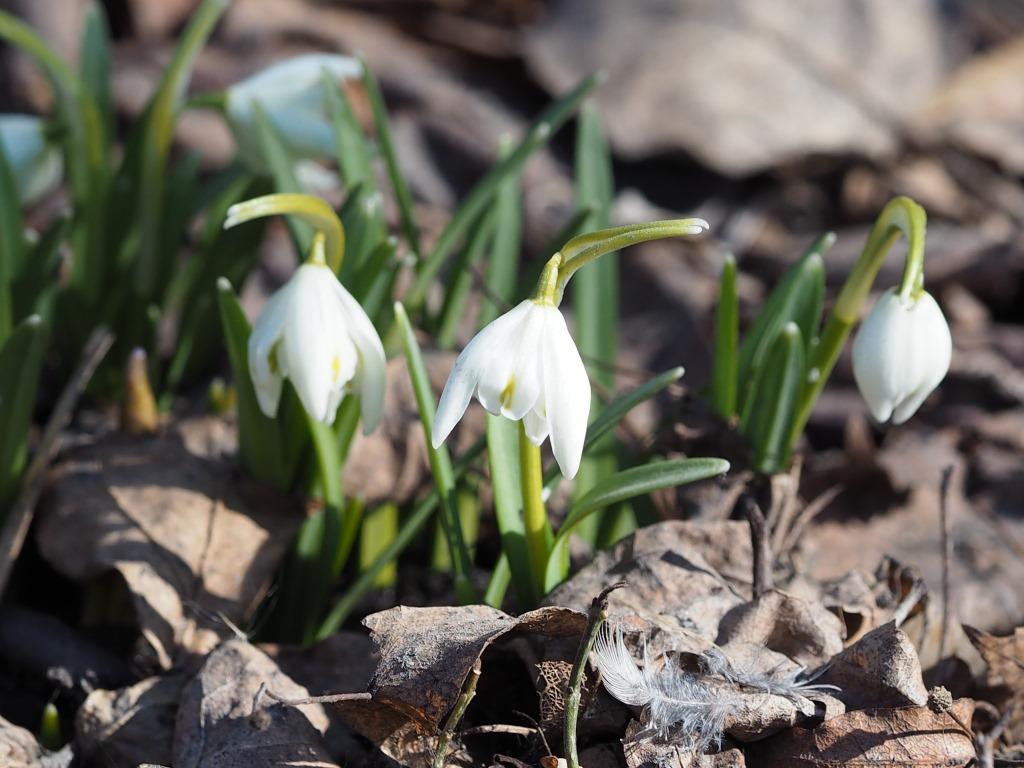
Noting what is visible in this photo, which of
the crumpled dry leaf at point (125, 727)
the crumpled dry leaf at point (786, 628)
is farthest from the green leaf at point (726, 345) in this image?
the crumpled dry leaf at point (125, 727)

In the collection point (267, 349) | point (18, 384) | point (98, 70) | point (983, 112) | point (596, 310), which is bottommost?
point (983, 112)

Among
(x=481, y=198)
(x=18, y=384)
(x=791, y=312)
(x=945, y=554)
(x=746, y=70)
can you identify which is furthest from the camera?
(x=746, y=70)

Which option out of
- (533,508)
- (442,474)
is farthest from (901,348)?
(442,474)

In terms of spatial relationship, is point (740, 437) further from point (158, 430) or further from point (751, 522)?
point (158, 430)

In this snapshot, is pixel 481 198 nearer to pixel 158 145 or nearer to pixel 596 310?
pixel 596 310

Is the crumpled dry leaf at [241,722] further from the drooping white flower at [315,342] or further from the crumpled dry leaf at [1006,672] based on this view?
the crumpled dry leaf at [1006,672]

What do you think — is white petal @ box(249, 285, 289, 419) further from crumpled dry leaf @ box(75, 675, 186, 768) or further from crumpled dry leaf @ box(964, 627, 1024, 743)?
crumpled dry leaf @ box(964, 627, 1024, 743)
